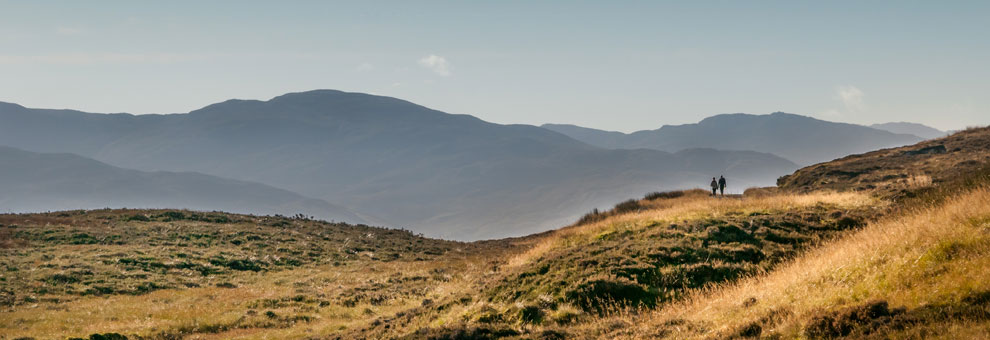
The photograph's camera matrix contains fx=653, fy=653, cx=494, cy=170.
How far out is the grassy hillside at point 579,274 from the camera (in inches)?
545

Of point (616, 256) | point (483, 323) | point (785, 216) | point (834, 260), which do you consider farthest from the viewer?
point (785, 216)

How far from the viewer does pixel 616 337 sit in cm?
1476

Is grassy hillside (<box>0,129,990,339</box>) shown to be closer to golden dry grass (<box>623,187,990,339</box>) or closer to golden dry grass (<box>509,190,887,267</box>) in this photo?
golden dry grass (<box>623,187,990,339</box>)

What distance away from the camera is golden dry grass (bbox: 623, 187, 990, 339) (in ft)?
42.4

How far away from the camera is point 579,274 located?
22375 millimetres

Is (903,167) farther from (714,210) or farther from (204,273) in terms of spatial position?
(204,273)

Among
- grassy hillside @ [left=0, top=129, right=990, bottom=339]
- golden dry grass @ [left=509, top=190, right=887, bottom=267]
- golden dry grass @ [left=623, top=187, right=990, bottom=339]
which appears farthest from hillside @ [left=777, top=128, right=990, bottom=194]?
golden dry grass @ [left=623, top=187, right=990, bottom=339]

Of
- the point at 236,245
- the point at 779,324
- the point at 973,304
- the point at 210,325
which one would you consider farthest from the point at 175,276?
the point at 973,304

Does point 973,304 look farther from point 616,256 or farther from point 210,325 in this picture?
point 210,325

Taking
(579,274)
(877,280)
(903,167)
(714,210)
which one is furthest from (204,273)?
(903,167)

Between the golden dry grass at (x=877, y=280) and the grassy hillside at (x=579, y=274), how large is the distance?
5cm

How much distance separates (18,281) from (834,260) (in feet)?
118

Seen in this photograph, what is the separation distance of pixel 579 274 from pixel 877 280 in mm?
9869

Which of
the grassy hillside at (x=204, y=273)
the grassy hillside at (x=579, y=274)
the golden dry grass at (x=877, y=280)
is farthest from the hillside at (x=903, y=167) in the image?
the grassy hillside at (x=204, y=273)
